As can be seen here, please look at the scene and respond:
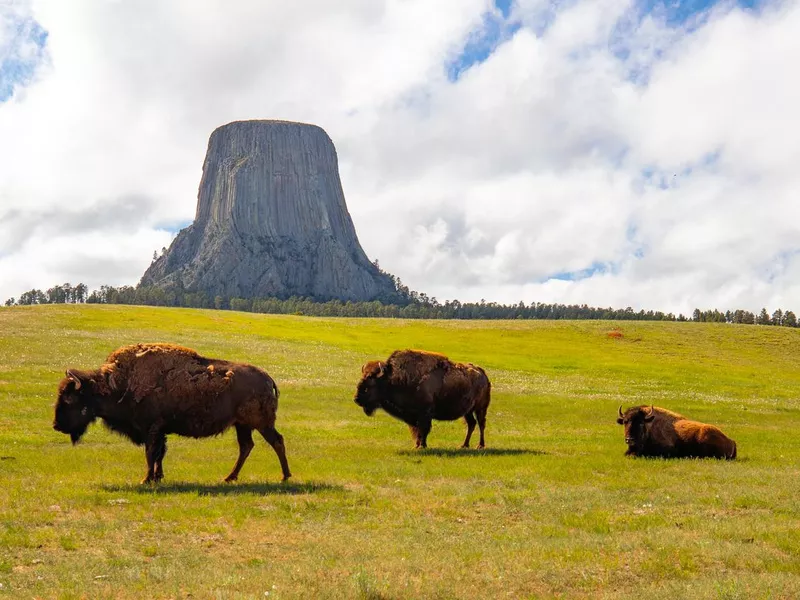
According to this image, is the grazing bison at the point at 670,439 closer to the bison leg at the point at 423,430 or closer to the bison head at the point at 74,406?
the bison leg at the point at 423,430

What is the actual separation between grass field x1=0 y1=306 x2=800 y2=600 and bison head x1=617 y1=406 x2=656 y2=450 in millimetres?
704

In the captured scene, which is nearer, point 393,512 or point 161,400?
point 393,512

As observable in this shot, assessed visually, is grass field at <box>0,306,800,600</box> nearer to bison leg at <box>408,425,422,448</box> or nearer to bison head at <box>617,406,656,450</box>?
bison leg at <box>408,425,422,448</box>

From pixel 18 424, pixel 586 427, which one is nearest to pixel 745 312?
pixel 586 427

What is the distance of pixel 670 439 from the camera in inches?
825

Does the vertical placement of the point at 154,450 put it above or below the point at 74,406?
below

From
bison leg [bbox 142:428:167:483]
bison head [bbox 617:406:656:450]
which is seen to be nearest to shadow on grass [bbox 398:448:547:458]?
Answer: bison head [bbox 617:406:656:450]

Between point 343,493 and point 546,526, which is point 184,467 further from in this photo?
point 546,526

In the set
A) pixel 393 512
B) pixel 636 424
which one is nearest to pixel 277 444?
pixel 393 512

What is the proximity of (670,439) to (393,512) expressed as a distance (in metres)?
11.4

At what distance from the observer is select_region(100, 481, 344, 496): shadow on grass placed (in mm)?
14141

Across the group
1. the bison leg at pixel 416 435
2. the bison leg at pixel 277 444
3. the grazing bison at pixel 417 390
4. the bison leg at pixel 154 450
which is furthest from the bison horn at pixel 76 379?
the bison leg at pixel 416 435

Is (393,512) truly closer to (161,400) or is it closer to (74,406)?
(161,400)

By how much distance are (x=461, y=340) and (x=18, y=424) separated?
60611mm
